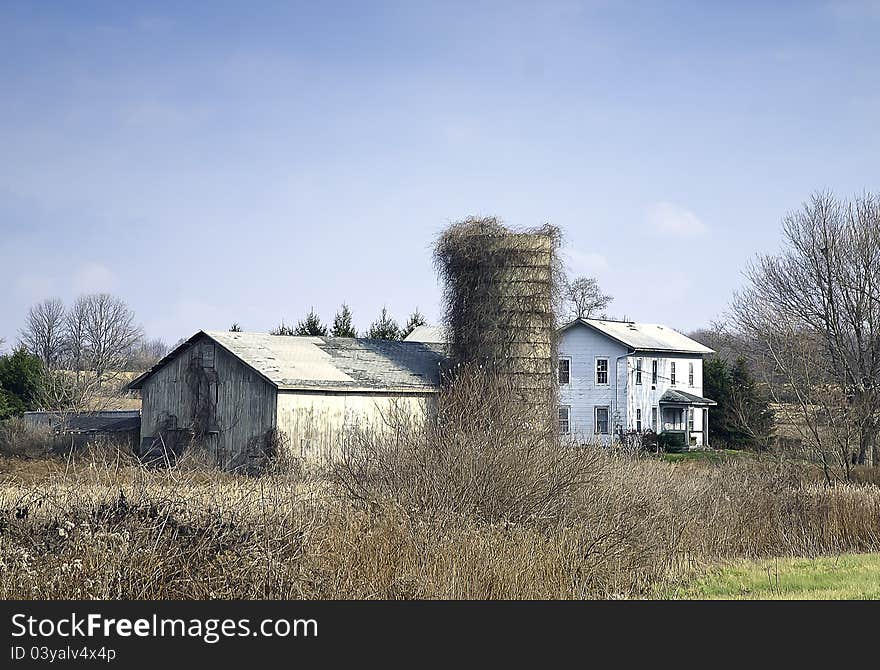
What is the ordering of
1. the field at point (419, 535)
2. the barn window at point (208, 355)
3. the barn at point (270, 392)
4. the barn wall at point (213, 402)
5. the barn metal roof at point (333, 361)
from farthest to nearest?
1. the barn window at point (208, 355)
2. the barn metal roof at point (333, 361)
3. the barn wall at point (213, 402)
4. the barn at point (270, 392)
5. the field at point (419, 535)

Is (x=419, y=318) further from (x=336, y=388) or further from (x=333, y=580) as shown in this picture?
(x=333, y=580)

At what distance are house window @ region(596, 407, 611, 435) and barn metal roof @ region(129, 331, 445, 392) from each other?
11.9 meters

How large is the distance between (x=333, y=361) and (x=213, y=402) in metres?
3.76

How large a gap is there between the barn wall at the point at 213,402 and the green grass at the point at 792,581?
15548 millimetres

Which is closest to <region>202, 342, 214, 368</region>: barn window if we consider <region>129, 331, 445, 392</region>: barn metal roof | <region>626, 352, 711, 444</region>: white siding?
<region>129, 331, 445, 392</region>: barn metal roof

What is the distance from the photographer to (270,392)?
27891 millimetres

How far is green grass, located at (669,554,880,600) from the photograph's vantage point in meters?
12.8

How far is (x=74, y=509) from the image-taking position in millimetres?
9750

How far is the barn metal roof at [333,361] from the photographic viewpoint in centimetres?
2861

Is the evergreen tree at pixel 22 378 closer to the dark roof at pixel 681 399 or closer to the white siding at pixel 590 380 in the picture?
the white siding at pixel 590 380

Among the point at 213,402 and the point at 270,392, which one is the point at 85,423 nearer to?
the point at 213,402

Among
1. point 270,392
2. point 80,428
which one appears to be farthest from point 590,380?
point 80,428

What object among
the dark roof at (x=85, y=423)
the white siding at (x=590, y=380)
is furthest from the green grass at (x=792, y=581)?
the white siding at (x=590, y=380)

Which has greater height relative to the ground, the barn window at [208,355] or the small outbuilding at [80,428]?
the barn window at [208,355]
